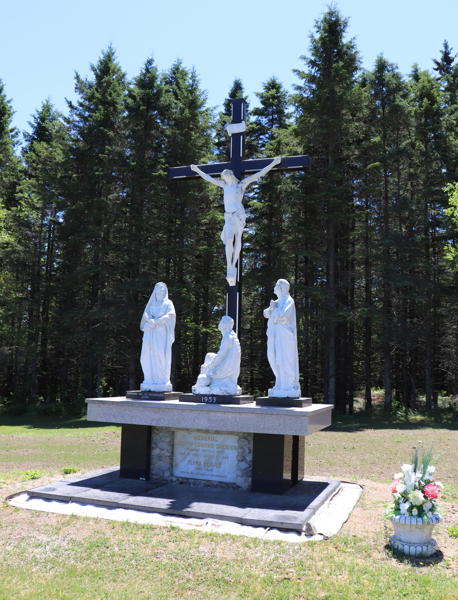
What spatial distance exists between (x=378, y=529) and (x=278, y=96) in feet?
77.8

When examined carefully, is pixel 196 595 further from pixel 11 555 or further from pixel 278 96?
pixel 278 96

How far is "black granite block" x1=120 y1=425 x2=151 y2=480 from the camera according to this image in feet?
29.2

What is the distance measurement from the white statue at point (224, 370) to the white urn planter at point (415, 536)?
11.5ft

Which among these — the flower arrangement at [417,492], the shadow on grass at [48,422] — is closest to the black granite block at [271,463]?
the flower arrangement at [417,492]

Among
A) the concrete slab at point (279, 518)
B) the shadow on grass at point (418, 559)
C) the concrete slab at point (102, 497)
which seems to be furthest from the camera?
the concrete slab at point (102, 497)

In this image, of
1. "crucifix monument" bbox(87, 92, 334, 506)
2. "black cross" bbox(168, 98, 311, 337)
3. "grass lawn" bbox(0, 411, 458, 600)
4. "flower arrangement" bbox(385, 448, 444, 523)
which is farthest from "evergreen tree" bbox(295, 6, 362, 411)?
"flower arrangement" bbox(385, 448, 444, 523)

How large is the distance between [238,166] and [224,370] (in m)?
4.15

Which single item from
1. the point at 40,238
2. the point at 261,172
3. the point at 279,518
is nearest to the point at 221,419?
the point at 279,518

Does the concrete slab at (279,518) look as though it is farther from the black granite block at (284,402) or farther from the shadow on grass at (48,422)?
the shadow on grass at (48,422)

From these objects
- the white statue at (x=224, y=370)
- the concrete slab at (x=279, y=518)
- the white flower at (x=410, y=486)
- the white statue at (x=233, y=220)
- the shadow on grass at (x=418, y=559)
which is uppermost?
the white statue at (x=233, y=220)

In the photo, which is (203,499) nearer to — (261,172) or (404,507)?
(404,507)

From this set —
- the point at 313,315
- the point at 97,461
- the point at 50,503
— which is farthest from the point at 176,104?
the point at 50,503

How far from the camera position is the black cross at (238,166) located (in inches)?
381

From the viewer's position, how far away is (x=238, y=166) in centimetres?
1030
